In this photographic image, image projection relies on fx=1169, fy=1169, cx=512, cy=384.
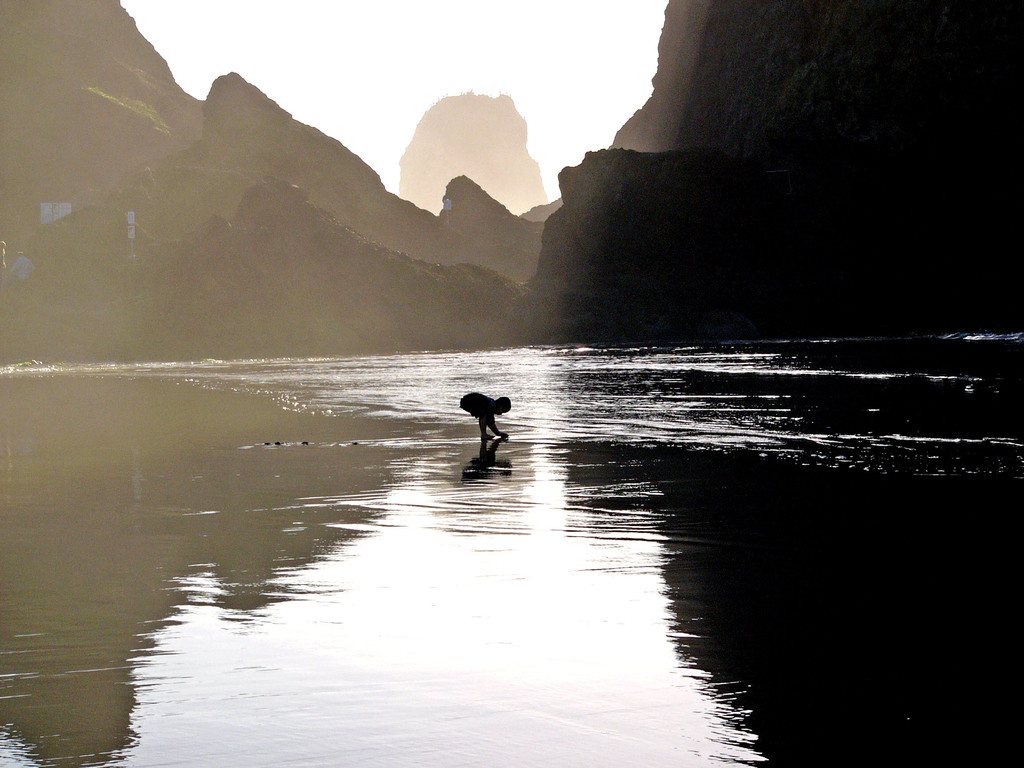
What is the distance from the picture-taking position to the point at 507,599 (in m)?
9.30

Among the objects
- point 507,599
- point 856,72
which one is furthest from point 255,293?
point 507,599

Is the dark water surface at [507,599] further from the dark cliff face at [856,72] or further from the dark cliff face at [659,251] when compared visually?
the dark cliff face at [659,251]

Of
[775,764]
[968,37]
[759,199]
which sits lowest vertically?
[775,764]

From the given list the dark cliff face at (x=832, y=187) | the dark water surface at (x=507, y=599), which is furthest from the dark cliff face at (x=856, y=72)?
the dark water surface at (x=507, y=599)

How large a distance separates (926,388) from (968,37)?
276ft

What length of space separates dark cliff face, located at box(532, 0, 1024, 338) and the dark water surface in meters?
95.6

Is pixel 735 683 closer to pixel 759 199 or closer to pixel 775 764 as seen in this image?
pixel 775 764

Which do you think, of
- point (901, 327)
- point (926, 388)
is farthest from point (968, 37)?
point (926, 388)

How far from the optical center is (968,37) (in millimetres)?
107125

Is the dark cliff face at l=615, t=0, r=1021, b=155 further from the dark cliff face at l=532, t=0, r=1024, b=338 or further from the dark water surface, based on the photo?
the dark water surface

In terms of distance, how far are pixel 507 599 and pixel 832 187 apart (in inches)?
4951

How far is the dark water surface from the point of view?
6133mm

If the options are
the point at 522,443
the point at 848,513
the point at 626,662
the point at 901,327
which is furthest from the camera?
the point at 901,327

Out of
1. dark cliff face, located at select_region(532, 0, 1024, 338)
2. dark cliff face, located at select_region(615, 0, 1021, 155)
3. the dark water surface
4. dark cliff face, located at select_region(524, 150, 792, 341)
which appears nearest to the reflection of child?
the dark water surface
